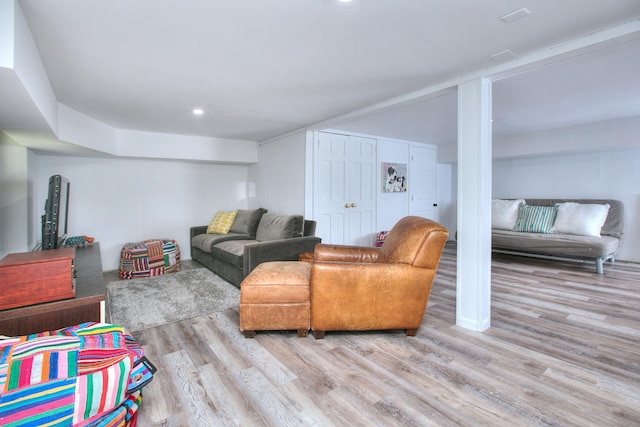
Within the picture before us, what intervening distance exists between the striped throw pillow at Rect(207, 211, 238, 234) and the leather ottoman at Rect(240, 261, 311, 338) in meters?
2.79

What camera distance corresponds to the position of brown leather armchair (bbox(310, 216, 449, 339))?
227 cm

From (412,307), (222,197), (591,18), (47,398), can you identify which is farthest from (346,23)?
(222,197)

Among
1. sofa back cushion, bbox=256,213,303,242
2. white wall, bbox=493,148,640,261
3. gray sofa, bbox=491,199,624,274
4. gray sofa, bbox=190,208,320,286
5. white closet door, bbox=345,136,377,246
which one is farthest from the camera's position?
white closet door, bbox=345,136,377,246

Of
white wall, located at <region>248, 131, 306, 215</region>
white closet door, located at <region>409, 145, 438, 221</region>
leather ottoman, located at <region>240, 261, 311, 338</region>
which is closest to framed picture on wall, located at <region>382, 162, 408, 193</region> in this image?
white closet door, located at <region>409, 145, 438, 221</region>

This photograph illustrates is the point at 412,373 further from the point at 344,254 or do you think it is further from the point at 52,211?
the point at 52,211

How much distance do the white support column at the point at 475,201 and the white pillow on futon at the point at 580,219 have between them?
127 inches

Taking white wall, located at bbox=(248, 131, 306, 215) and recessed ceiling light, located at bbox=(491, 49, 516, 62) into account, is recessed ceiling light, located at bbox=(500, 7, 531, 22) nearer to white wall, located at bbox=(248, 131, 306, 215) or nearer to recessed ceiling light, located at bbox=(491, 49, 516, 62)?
recessed ceiling light, located at bbox=(491, 49, 516, 62)

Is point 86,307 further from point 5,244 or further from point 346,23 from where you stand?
point 5,244

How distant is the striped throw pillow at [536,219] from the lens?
4.97m

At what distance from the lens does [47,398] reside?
1.15m

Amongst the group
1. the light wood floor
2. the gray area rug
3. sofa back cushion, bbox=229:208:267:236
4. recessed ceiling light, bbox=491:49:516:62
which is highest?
recessed ceiling light, bbox=491:49:516:62

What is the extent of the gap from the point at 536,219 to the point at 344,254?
3.97 metres

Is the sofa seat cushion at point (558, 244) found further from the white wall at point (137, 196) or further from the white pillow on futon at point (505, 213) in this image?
the white wall at point (137, 196)

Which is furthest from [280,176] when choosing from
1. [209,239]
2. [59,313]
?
[59,313]
